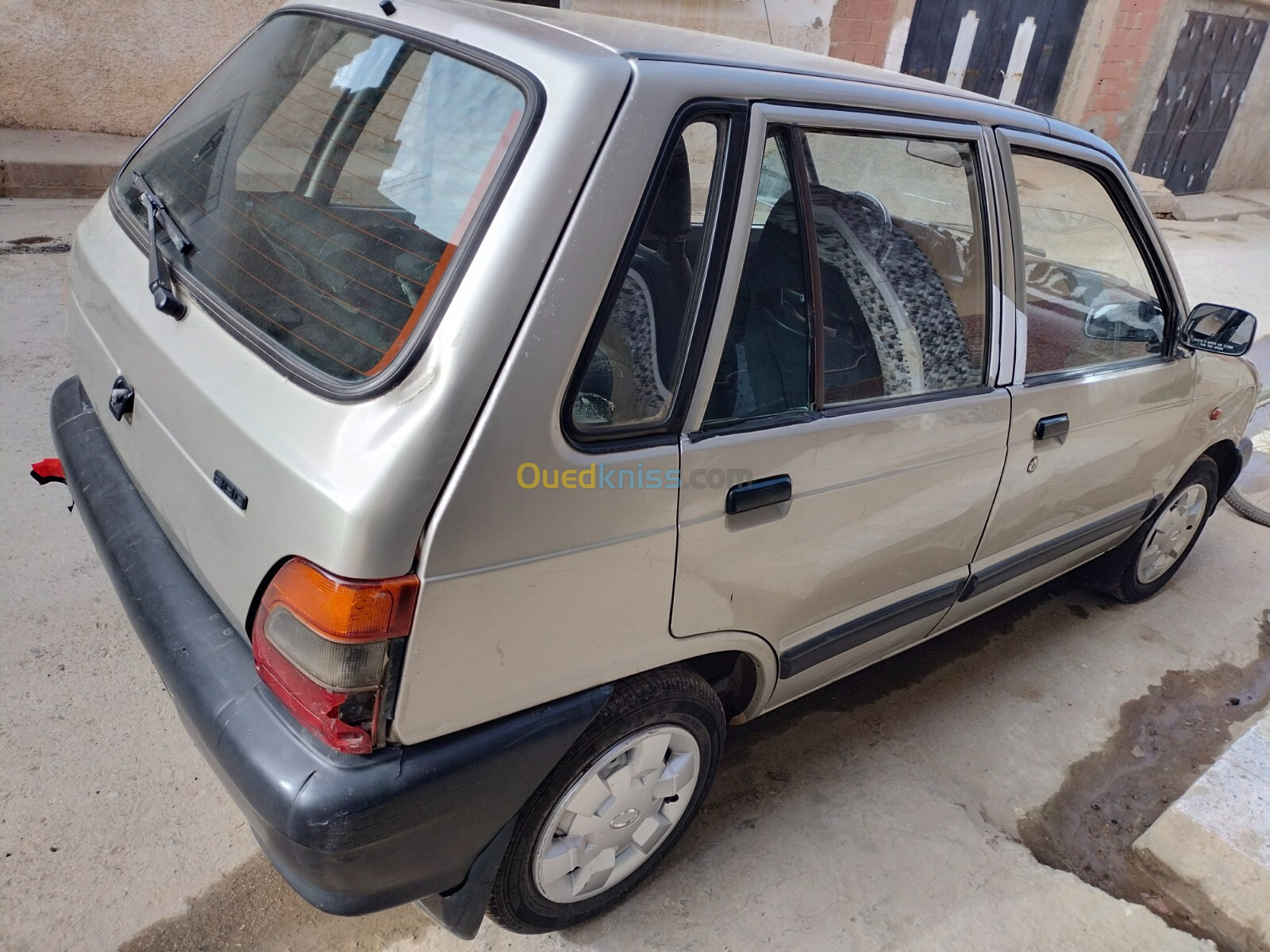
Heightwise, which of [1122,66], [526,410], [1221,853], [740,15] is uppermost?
[1122,66]

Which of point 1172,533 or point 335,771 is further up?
point 335,771

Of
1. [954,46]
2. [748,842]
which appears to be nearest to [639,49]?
[748,842]

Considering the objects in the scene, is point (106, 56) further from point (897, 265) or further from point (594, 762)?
point (594, 762)

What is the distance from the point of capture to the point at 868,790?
2.56 meters

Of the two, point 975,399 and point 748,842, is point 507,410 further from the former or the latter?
point 748,842

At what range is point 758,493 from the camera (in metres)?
1.77

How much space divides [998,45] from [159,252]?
34.3 ft

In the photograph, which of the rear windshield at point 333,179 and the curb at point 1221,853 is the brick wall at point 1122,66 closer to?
the curb at point 1221,853

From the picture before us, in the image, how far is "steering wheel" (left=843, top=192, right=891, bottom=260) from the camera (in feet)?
7.22

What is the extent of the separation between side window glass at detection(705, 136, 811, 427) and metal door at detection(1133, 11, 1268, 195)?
12883 millimetres

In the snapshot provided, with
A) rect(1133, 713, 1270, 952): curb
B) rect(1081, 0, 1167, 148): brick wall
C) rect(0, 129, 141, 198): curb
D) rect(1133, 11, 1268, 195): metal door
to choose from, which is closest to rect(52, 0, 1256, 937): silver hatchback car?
rect(1133, 713, 1270, 952): curb

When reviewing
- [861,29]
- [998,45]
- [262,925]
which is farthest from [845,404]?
[998,45]

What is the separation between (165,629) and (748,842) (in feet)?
4.94

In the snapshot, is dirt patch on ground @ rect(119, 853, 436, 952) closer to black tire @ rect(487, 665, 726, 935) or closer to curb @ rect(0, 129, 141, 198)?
black tire @ rect(487, 665, 726, 935)
